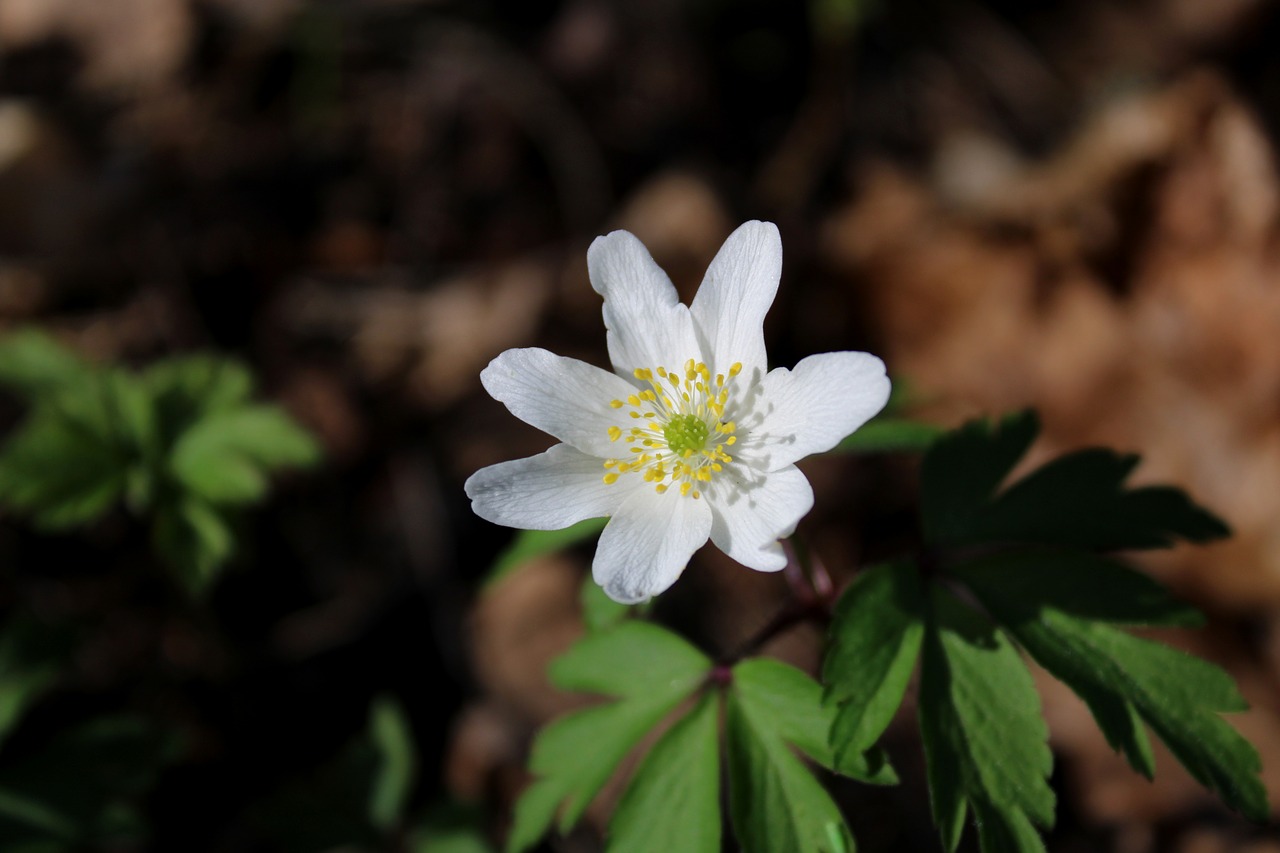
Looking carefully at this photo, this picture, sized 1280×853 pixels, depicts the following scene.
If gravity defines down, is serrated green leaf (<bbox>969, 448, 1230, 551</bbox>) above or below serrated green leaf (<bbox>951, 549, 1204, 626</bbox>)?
above

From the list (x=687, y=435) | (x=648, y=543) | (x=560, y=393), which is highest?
(x=560, y=393)

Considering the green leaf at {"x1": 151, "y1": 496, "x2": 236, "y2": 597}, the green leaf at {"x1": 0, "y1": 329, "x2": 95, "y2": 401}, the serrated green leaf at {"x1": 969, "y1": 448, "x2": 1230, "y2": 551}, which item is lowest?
the serrated green leaf at {"x1": 969, "y1": 448, "x2": 1230, "y2": 551}

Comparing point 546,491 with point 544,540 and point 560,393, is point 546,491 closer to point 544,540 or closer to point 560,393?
point 560,393

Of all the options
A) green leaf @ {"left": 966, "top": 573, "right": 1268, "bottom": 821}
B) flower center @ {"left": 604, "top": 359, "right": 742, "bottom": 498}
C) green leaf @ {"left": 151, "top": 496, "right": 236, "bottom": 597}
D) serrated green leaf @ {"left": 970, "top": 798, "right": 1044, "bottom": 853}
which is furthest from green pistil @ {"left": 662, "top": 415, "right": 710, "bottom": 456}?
green leaf @ {"left": 151, "top": 496, "right": 236, "bottom": 597}

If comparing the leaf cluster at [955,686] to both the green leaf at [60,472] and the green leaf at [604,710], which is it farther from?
the green leaf at [60,472]

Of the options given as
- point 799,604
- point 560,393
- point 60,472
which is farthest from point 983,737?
point 60,472

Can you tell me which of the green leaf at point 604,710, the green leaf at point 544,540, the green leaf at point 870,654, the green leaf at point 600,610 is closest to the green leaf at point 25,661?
the green leaf at point 544,540

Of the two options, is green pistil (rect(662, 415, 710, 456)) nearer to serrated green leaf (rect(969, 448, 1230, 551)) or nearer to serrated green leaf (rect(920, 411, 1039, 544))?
serrated green leaf (rect(920, 411, 1039, 544))
